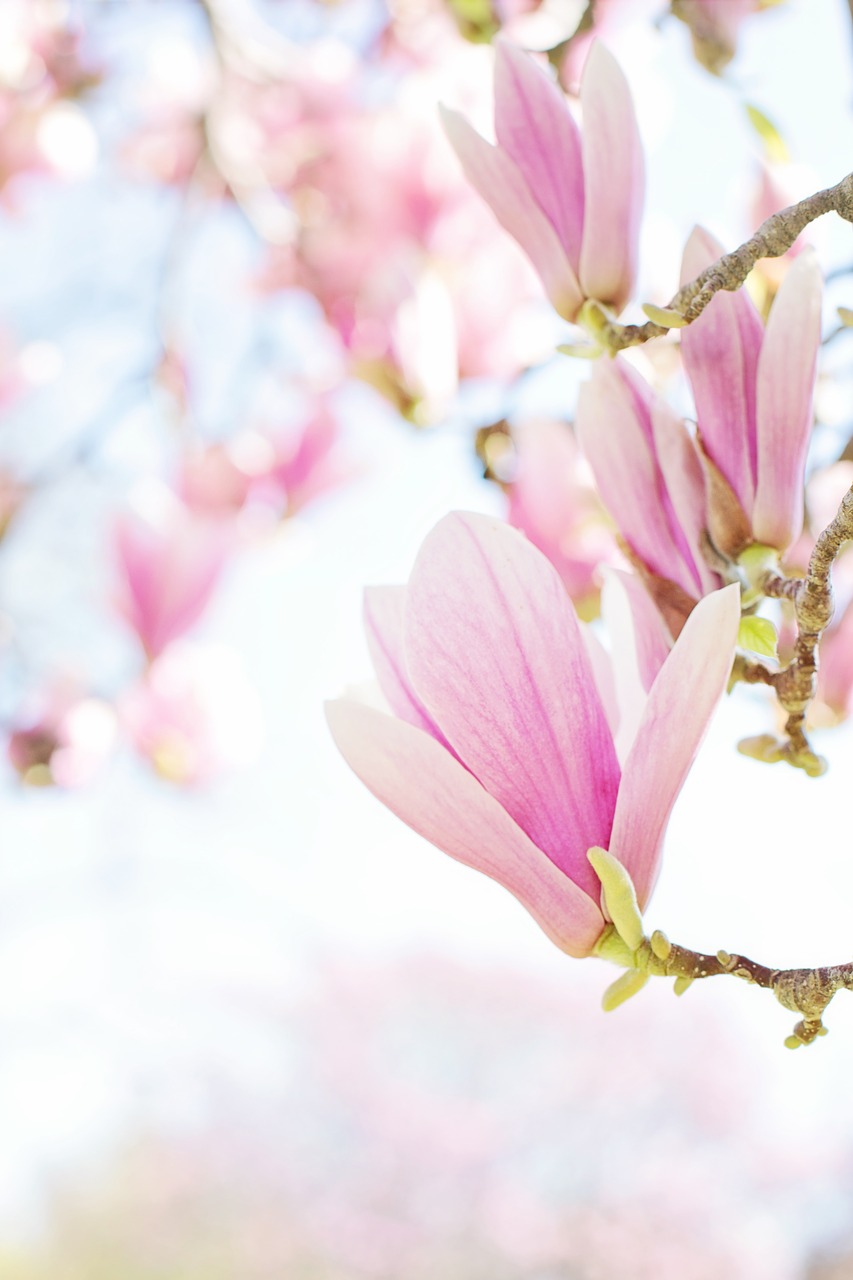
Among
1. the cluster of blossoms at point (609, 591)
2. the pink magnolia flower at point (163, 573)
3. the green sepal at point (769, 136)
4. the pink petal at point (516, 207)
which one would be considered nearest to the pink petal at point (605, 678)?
the cluster of blossoms at point (609, 591)

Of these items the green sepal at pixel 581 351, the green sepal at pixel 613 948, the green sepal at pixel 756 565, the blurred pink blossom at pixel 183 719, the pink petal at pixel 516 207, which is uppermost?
the pink petal at pixel 516 207

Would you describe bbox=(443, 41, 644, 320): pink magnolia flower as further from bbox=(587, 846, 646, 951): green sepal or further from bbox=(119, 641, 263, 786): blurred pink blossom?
bbox=(119, 641, 263, 786): blurred pink blossom

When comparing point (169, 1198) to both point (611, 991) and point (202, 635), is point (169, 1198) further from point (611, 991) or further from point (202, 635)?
point (611, 991)

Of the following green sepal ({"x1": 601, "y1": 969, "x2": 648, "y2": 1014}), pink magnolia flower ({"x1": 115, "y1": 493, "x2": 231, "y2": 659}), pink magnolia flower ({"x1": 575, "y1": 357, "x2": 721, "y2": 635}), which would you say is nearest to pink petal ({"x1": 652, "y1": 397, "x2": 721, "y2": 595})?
pink magnolia flower ({"x1": 575, "y1": 357, "x2": 721, "y2": 635})

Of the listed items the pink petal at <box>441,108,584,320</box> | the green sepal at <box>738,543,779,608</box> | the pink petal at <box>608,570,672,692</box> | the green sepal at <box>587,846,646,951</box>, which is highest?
the pink petal at <box>441,108,584,320</box>

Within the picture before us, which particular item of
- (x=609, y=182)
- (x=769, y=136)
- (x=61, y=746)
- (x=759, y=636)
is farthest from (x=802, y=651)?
(x=61, y=746)

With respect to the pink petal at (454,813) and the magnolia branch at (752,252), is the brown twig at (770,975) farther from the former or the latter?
the magnolia branch at (752,252)
